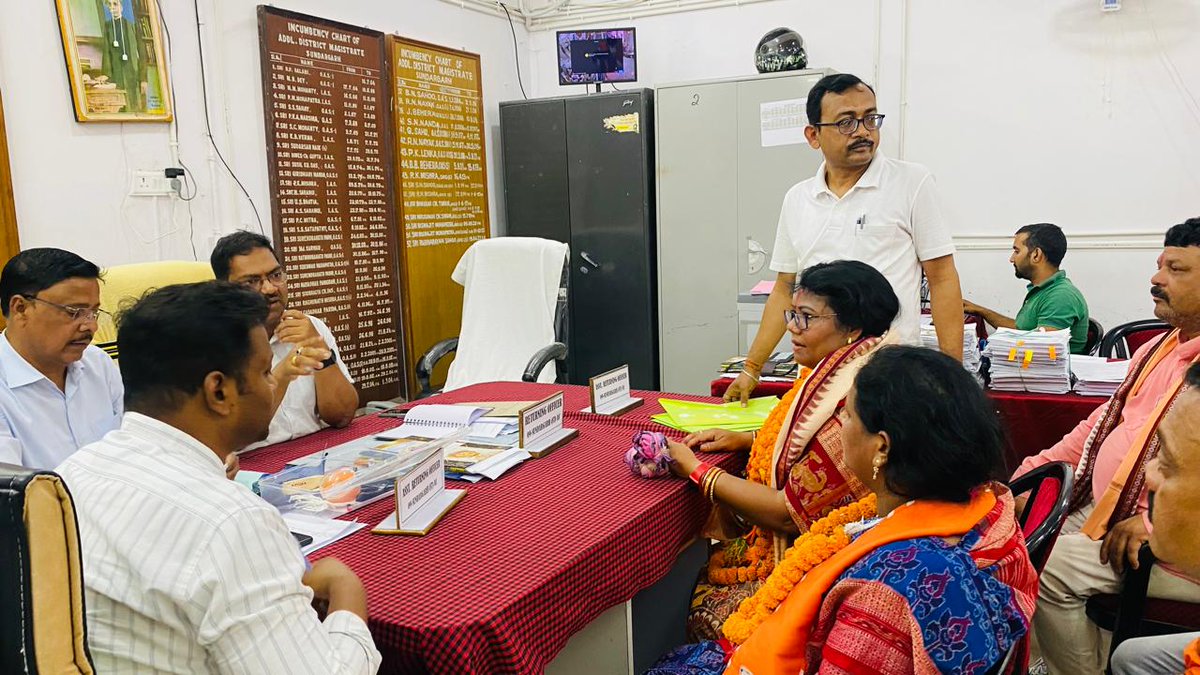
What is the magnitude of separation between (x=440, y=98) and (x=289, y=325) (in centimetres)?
281

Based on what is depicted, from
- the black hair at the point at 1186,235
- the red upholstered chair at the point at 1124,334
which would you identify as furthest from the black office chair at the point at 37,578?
the red upholstered chair at the point at 1124,334

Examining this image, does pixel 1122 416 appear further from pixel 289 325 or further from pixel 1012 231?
pixel 1012 231

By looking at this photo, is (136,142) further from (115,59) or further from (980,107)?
(980,107)

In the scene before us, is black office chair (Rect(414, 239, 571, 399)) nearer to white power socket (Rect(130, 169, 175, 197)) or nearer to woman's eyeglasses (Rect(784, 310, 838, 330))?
white power socket (Rect(130, 169, 175, 197))

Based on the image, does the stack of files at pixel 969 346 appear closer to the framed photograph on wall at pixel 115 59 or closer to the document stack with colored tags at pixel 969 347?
the document stack with colored tags at pixel 969 347

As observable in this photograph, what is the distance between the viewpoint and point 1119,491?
1.78m

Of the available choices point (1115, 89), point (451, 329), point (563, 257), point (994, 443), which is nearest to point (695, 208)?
point (563, 257)

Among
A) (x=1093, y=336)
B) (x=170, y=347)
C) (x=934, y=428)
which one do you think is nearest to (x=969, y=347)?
(x=1093, y=336)

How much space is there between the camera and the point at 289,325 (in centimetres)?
207

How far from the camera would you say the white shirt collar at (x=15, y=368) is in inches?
69.6

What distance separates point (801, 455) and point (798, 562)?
0.33m

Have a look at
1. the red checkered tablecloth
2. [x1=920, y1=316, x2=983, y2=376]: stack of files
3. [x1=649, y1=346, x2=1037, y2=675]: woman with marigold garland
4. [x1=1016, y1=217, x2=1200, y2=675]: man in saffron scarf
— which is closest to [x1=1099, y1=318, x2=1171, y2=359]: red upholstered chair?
[x1=920, y1=316, x2=983, y2=376]: stack of files

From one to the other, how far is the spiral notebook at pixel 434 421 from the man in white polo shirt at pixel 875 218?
746 mm

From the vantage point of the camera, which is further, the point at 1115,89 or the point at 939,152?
the point at 939,152
